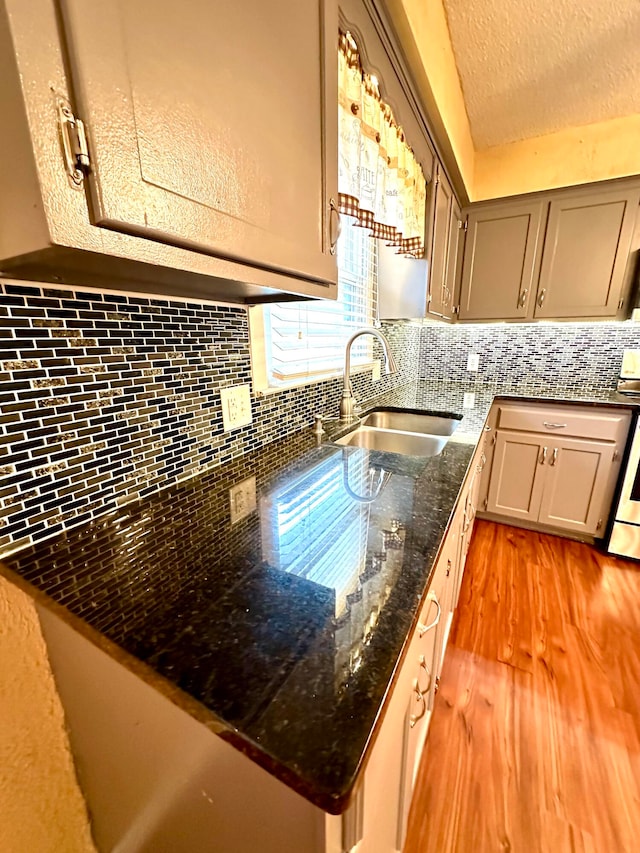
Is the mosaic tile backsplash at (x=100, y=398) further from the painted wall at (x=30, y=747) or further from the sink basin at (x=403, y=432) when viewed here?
the sink basin at (x=403, y=432)

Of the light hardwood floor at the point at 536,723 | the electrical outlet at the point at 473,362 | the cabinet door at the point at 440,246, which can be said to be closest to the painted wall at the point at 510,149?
the cabinet door at the point at 440,246

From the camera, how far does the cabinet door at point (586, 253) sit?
204 cm

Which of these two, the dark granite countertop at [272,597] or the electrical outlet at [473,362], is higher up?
the electrical outlet at [473,362]

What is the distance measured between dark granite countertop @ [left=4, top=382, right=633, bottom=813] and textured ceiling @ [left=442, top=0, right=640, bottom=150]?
1.93 metres

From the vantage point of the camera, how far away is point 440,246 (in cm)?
188

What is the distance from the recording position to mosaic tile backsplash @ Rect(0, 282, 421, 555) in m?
0.55

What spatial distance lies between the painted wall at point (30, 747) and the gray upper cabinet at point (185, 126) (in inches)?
23.1

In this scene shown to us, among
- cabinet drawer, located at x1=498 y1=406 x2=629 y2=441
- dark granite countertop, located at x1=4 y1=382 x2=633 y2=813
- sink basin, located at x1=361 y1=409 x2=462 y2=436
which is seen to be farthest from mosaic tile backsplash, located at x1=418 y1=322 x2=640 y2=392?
dark granite countertop, located at x1=4 y1=382 x2=633 y2=813

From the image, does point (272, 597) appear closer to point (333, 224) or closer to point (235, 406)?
point (235, 406)

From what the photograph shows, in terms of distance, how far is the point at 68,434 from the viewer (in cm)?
62

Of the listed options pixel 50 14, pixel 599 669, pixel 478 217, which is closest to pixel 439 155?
pixel 478 217

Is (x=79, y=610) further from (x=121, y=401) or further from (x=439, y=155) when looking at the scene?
(x=439, y=155)

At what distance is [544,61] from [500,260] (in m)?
0.98

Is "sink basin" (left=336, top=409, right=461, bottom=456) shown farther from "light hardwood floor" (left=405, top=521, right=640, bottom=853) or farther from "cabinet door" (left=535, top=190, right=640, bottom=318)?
"cabinet door" (left=535, top=190, right=640, bottom=318)
